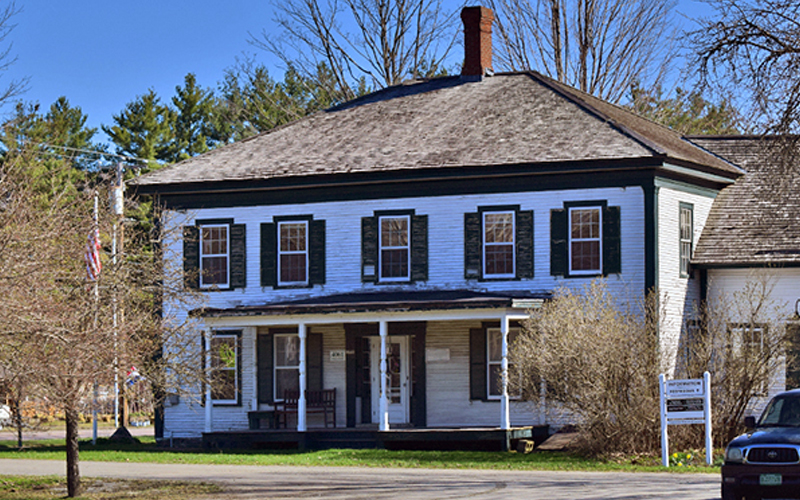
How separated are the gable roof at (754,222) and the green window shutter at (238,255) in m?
11.3

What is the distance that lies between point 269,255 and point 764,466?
18010 millimetres

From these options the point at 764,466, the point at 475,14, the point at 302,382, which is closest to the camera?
the point at 764,466

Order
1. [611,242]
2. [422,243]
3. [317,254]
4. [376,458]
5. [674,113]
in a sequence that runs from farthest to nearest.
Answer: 1. [674,113]
2. [317,254]
3. [422,243]
4. [611,242]
5. [376,458]

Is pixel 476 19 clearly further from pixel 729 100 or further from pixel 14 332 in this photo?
pixel 14 332

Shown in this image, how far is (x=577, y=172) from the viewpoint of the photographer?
2794 cm

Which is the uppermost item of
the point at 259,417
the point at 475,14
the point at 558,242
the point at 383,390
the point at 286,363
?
the point at 475,14

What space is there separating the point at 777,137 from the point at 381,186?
1269 cm

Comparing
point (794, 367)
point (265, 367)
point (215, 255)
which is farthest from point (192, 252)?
point (794, 367)

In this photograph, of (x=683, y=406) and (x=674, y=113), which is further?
(x=674, y=113)

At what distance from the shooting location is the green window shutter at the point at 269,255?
3062cm

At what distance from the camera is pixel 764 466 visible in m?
14.6

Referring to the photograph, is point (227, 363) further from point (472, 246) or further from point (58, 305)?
point (58, 305)

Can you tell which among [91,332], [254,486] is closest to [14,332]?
[91,332]

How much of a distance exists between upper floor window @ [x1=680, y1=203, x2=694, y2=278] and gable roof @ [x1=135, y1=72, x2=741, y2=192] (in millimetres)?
1100
